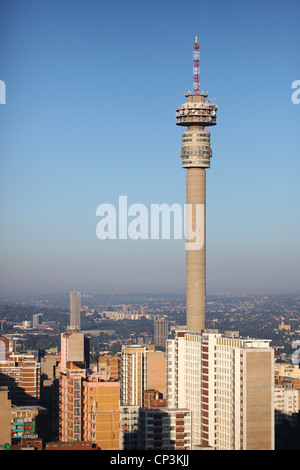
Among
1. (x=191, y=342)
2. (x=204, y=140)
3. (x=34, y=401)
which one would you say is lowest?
(x=34, y=401)

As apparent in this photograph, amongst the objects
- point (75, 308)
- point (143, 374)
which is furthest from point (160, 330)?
point (143, 374)

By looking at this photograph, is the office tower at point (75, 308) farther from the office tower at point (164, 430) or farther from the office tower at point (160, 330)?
the office tower at point (164, 430)

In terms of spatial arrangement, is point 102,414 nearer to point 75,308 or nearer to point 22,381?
point 22,381

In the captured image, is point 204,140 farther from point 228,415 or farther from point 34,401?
Result: point 228,415

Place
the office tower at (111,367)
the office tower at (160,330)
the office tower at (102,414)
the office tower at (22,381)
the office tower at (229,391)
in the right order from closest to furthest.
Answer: the office tower at (102,414), the office tower at (229,391), the office tower at (22,381), the office tower at (111,367), the office tower at (160,330)

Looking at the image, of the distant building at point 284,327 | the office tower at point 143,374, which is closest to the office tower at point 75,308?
the distant building at point 284,327
